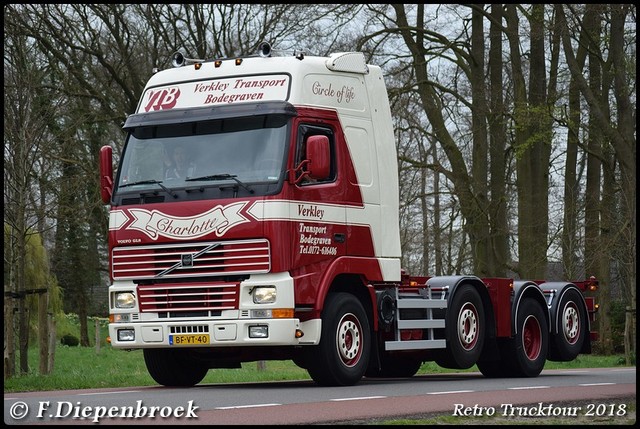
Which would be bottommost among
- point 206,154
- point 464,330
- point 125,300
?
point 464,330

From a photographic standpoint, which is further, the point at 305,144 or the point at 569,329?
the point at 569,329

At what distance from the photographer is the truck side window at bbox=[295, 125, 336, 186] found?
15203 mm

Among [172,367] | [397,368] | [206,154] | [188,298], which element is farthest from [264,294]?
[397,368]

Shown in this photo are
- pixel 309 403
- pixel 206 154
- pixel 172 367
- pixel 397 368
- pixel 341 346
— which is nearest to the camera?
pixel 309 403

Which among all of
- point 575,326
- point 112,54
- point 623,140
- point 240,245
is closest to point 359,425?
point 240,245

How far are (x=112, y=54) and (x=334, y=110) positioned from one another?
18.2 meters

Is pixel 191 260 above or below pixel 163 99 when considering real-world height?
below

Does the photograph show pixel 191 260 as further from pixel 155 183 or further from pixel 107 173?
pixel 107 173

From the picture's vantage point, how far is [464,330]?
17625 mm

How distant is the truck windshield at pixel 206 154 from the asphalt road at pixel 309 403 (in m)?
2.42

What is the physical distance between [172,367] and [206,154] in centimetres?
300

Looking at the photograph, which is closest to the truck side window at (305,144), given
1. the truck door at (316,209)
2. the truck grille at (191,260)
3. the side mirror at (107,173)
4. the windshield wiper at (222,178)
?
the truck door at (316,209)

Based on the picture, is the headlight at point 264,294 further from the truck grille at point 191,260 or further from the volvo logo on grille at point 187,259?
the volvo logo on grille at point 187,259

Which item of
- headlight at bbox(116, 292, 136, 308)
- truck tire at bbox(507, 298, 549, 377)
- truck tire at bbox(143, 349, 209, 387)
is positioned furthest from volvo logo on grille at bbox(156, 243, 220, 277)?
truck tire at bbox(507, 298, 549, 377)
